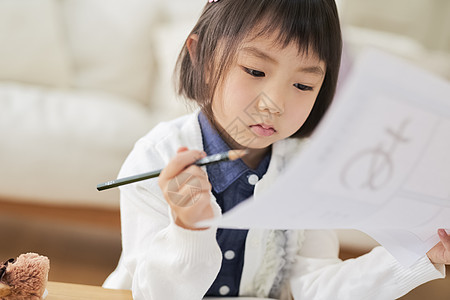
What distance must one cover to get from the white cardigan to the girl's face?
0.10m

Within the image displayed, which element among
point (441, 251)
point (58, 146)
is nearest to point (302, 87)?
point (441, 251)

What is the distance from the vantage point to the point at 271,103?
58 cm

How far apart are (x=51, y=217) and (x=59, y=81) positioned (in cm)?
43

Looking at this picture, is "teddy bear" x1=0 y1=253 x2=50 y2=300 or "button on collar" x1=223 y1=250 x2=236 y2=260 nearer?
"teddy bear" x1=0 y1=253 x2=50 y2=300

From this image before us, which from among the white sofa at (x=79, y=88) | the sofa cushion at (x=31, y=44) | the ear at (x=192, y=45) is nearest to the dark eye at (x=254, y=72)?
the ear at (x=192, y=45)

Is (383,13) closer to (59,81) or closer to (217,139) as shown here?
(59,81)

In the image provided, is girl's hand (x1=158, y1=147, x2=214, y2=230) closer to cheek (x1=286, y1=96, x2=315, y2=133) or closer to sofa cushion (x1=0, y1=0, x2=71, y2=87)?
cheek (x1=286, y1=96, x2=315, y2=133)

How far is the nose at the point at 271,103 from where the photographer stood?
0.58 m

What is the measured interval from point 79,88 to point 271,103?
133 cm

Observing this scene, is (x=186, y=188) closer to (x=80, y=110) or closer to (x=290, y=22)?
(x=290, y=22)

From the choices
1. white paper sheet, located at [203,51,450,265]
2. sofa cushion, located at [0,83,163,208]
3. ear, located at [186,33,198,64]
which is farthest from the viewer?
sofa cushion, located at [0,83,163,208]

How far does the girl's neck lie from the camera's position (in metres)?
0.73

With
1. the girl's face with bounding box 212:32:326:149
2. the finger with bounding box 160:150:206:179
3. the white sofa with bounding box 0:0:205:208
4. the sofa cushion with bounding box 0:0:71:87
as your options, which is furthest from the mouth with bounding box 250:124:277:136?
the sofa cushion with bounding box 0:0:71:87

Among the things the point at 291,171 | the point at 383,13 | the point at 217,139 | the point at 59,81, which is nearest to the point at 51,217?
the point at 59,81
